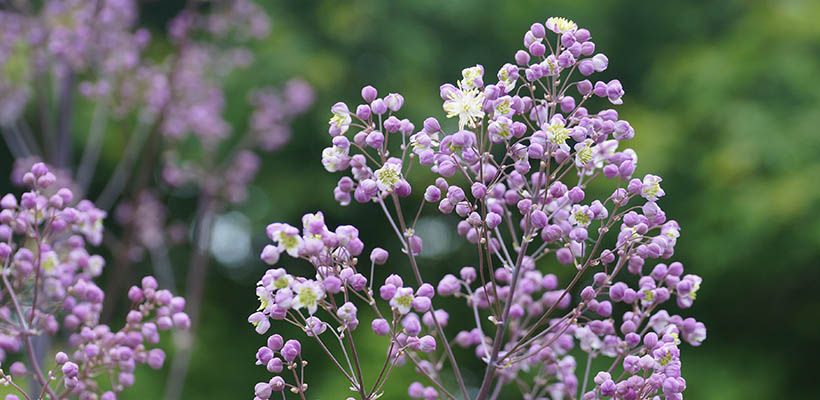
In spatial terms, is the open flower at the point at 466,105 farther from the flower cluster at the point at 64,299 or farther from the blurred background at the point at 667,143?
the blurred background at the point at 667,143

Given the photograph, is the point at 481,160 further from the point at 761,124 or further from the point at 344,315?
the point at 761,124

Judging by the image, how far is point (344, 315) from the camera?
993mm

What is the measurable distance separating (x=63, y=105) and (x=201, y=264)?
68 centimetres

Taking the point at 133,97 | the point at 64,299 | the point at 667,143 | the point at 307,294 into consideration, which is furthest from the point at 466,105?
the point at 667,143

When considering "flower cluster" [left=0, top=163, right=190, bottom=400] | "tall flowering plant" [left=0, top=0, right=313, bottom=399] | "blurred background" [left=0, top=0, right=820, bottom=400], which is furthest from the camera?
"blurred background" [left=0, top=0, right=820, bottom=400]

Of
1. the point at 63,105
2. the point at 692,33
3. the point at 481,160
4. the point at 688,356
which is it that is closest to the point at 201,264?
the point at 63,105

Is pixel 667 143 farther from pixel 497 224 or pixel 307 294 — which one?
pixel 307 294

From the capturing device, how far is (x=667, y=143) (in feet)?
14.2

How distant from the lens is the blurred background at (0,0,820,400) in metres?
4.12

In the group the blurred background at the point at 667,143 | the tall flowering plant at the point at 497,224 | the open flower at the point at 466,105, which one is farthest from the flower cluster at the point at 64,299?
the blurred background at the point at 667,143

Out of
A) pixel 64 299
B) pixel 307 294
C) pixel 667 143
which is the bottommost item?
pixel 64 299

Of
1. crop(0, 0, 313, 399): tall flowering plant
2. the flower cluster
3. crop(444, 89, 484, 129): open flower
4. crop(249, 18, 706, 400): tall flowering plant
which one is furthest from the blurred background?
crop(444, 89, 484, 129): open flower

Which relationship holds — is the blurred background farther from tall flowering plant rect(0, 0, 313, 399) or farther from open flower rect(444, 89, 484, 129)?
open flower rect(444, 89, 484, 129)

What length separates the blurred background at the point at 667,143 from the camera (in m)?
4.12
